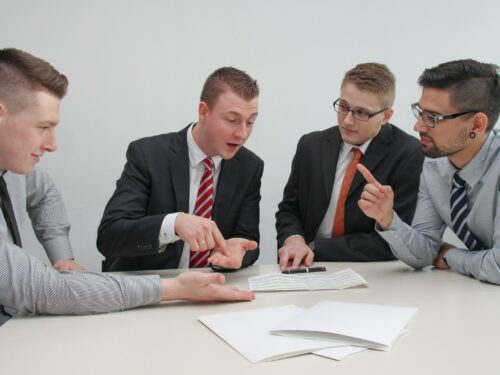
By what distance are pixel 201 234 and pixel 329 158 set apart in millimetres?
1046

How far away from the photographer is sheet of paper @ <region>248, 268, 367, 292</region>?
1.62 m

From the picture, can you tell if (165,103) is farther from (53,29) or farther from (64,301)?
(64,301)

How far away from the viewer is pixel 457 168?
2002mm

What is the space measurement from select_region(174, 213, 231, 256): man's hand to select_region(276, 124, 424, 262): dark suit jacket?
0.66m

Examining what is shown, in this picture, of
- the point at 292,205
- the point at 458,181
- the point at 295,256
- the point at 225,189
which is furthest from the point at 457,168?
the point at 225,189

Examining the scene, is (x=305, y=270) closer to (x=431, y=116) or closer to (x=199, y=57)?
(x=431, y=116)

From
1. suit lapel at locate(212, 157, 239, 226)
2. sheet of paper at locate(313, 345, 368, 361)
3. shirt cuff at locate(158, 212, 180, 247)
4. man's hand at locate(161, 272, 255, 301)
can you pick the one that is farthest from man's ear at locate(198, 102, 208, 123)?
sheet of paper at locate(313, 345, 368, 361)

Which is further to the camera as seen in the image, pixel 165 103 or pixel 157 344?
pixel 165 103

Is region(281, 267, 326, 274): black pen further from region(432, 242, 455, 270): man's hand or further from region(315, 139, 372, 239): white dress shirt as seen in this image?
region(315, 139, 372, 239): white dress shirt

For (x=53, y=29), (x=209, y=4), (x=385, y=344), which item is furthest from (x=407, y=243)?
(x=53, y=29)

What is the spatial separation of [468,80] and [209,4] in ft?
5.88

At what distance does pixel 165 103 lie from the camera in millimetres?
3102

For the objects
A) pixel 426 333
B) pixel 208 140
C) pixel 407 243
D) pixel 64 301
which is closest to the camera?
pixel 426 333

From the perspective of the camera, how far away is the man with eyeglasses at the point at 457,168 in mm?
1874
